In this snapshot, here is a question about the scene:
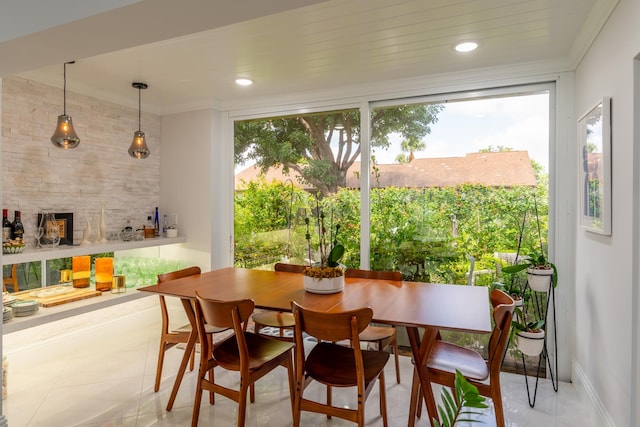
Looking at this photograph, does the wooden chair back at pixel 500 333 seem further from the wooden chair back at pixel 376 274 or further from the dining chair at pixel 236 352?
the dining chair at pixel 236 352

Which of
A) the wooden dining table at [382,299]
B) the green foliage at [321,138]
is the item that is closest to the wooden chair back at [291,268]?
the wooden dining table at [382,299]

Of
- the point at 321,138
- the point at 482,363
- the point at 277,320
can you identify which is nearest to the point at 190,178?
the point at 321,138

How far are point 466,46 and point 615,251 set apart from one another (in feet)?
5.40

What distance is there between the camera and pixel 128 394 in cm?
286

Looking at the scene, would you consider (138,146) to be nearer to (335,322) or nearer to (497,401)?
(335,322)

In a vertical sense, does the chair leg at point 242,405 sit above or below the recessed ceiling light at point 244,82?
below

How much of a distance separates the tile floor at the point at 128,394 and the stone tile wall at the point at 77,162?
1042mm

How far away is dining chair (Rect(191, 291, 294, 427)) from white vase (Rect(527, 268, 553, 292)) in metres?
1.77

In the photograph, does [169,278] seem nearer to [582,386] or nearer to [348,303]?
[348,303]

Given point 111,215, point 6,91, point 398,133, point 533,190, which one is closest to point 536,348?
point 533,190

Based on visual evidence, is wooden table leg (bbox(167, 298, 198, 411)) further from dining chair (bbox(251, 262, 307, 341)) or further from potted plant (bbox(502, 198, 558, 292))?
potted plant (bbox(502, 198, 558, 292))

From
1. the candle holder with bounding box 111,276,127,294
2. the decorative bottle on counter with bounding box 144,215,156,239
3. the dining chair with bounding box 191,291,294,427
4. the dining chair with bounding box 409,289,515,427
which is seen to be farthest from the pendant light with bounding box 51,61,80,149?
the dining chair with bounding box 409,289,515,427

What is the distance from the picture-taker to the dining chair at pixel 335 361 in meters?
1.92

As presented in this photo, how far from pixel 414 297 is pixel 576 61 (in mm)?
2156
